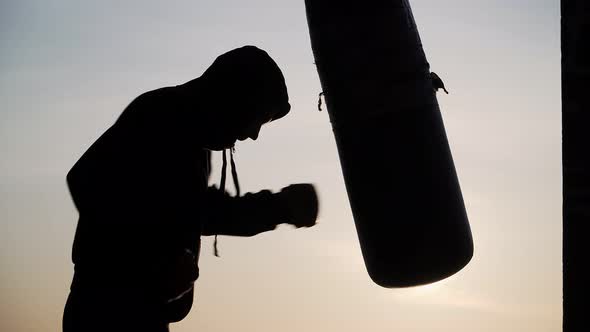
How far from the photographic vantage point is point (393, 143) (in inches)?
96.7

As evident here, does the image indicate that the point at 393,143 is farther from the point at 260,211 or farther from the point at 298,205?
the point at 260,211

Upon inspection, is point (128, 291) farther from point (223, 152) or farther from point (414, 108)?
point (414, 108)

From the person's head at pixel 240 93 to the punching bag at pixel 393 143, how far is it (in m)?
0.33

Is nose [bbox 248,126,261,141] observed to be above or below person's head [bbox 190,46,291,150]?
below

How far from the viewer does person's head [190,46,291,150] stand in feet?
7.57

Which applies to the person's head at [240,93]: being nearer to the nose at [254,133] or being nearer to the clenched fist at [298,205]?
the nose at [254,133]

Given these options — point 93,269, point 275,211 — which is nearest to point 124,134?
point 93,269

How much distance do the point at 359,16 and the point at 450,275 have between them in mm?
1233

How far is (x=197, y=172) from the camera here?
2.25 meters
